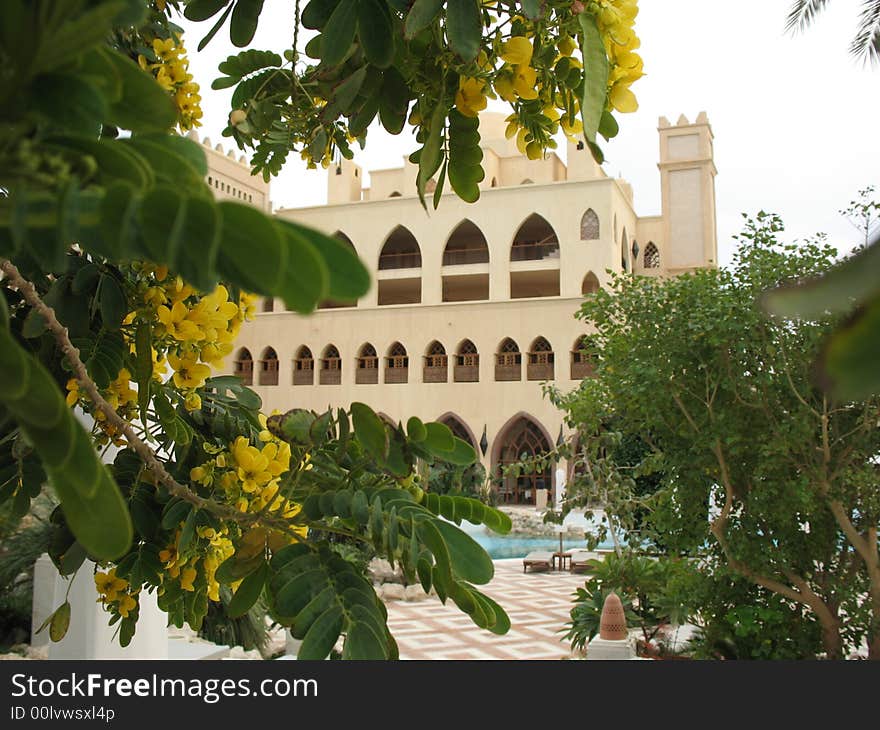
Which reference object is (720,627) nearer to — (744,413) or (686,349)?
(744,413)

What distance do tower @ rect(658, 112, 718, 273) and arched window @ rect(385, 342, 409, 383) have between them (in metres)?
6.66

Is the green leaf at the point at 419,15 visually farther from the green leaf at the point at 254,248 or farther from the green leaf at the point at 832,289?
the green leaf at the point at 832,289

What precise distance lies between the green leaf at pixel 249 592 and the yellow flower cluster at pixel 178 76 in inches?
32.7

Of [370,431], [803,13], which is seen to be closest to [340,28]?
[370,431]

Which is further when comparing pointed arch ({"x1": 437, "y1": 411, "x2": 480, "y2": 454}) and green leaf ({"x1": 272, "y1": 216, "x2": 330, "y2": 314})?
pointed arch ({"x1": 437, "y1": 411, "x2": 480, "y2": 454})

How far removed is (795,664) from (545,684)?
83cm

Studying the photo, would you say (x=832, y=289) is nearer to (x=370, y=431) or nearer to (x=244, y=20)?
(x=370, y=431)

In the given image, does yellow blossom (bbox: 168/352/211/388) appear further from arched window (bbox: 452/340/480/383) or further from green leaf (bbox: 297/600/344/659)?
arched window (bbox: 452/340/480/383)

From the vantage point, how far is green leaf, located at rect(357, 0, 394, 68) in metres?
0.75

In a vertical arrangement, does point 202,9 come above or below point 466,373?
below

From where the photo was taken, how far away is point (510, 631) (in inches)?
205

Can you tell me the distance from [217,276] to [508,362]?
706 inches

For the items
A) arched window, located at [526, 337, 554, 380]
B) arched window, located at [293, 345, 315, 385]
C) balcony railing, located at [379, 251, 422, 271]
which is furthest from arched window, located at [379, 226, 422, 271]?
arched window, located at [526, 337, 554, 380]

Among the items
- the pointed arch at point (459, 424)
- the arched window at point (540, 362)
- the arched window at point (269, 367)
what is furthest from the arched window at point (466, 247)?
the arched window at point (269, 367)
